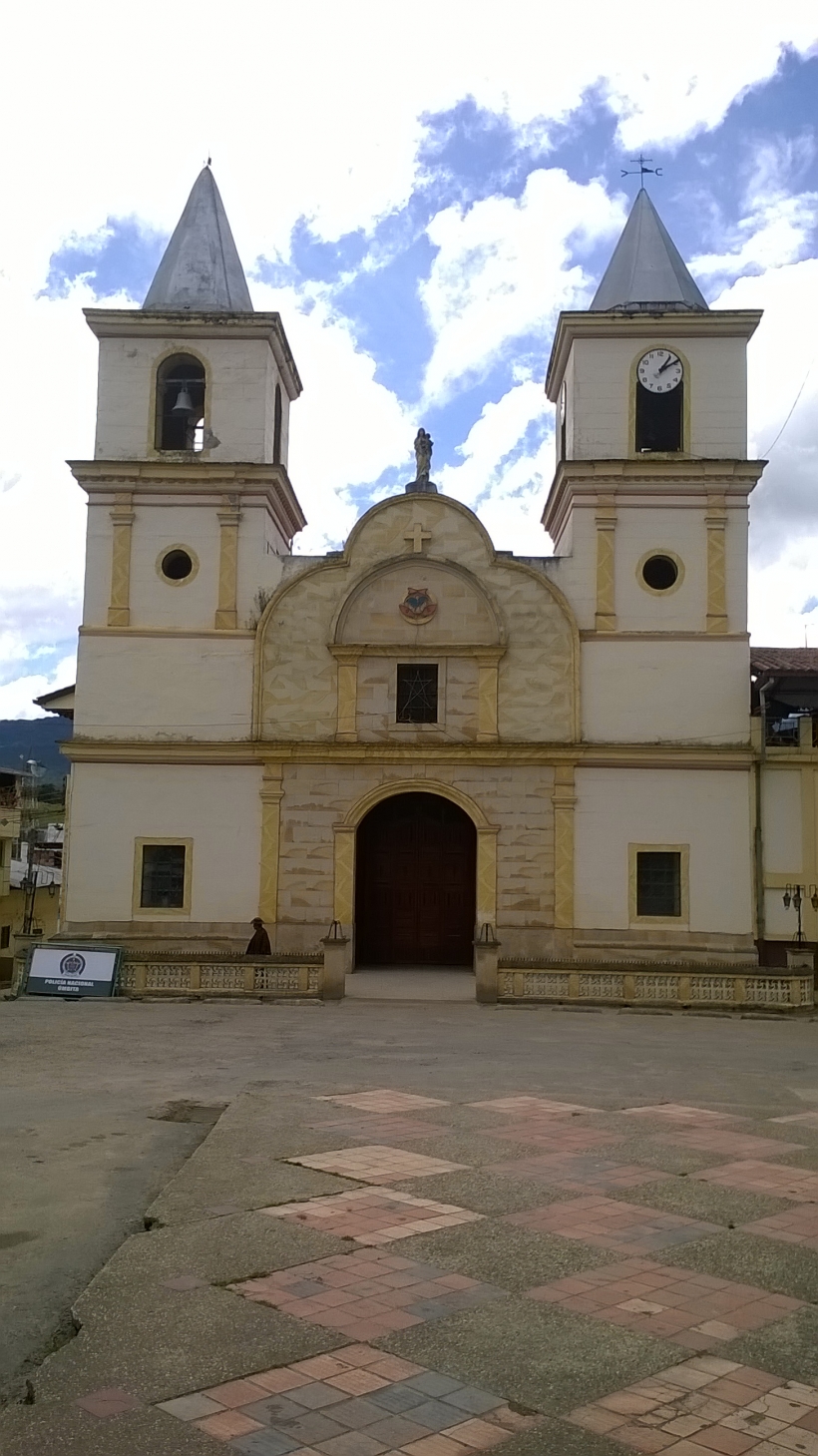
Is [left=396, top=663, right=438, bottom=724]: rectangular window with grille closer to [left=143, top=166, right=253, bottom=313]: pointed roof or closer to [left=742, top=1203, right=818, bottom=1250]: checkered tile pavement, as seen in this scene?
[left=143, top=166, right=253, bottom=313]: pointed roof

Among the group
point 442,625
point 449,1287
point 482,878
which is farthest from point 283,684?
point 449,1287

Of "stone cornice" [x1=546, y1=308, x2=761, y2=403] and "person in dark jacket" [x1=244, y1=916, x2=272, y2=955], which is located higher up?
"stone cornice" [x1=546, y1=308, x2=761, y2=403]

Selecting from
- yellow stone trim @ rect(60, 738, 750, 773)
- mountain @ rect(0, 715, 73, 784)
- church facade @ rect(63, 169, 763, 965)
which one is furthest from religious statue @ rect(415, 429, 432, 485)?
mountain @ rect(0, 715, 73, 784)

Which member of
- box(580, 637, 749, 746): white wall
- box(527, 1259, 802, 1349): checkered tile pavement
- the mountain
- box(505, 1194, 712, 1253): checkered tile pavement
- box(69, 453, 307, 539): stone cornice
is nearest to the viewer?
box(527, 1259, 802, 1349): checkered tile pavement

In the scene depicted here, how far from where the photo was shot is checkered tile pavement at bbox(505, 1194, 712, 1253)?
6508 millimetres

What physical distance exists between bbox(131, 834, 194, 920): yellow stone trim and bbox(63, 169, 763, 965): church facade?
4 centimetres

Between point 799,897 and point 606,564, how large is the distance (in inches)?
293

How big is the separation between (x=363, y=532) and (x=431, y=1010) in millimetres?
10291

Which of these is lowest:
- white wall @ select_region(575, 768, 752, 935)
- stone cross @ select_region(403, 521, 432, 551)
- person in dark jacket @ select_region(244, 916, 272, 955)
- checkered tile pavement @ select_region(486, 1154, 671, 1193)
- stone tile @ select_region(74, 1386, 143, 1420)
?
stone tile @ select_region(74, 1386, 143, 1420)

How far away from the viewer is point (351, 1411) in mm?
4473

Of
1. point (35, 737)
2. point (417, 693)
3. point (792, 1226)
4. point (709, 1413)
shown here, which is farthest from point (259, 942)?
point (35, 737)

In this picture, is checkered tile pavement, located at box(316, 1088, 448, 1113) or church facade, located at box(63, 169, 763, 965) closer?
checkered tile pavement, located at box(316, 1088, 448, 1113)

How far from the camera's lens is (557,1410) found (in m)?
4.52

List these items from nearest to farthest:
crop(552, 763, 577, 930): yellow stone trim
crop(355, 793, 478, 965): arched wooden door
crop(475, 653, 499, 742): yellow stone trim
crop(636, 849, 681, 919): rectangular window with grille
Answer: crop(552, 763, 577, 930): yellow stone trim, crop(636, 849, 681, 919): rectangular window with grille, crop(475, 653, 499, 742): yellow stone trim, crop(355, 793, 478, 965): arched wooden door
